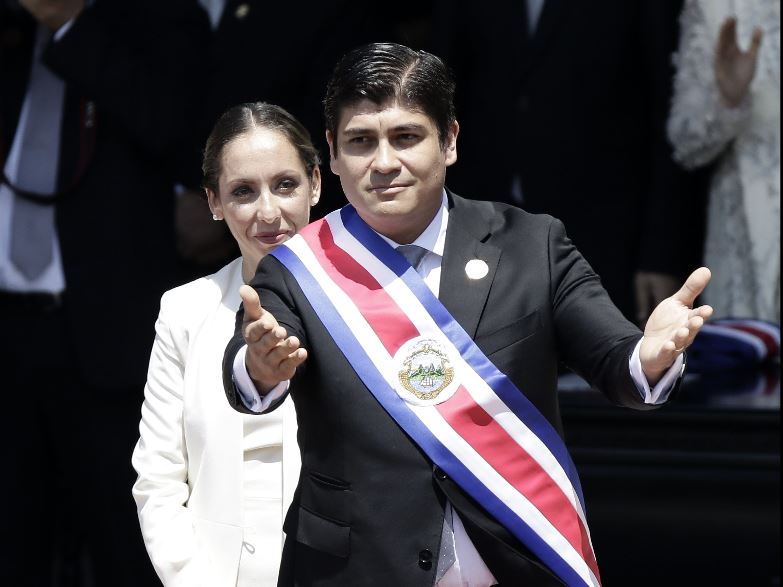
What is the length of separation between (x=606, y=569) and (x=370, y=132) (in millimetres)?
A: 1743

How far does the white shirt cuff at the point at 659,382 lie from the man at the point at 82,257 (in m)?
2.11

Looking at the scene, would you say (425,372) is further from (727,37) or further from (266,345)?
(727,37)

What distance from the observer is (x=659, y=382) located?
2141 mm

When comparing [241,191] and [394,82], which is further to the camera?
[241,191]

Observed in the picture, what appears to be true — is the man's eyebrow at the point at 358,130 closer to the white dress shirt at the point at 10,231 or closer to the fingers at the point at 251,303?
the fingers at the point at 251,303

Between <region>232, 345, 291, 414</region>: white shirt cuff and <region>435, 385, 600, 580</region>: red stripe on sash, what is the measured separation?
0.79 ft

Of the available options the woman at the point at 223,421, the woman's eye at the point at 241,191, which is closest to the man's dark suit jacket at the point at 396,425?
the woman at the point at 223,421

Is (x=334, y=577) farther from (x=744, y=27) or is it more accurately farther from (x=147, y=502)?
(x=744, y=27)

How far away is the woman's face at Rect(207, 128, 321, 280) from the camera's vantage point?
2779 millimetres

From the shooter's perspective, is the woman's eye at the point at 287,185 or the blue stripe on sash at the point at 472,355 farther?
the woman's eye at the point at 287,185

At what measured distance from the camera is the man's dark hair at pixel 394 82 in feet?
7.60

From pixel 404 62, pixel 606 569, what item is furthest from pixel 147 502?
pixel 606 569

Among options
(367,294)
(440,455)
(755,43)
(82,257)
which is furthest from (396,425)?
(755,43)

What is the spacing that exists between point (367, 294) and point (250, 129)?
23.4 inches
